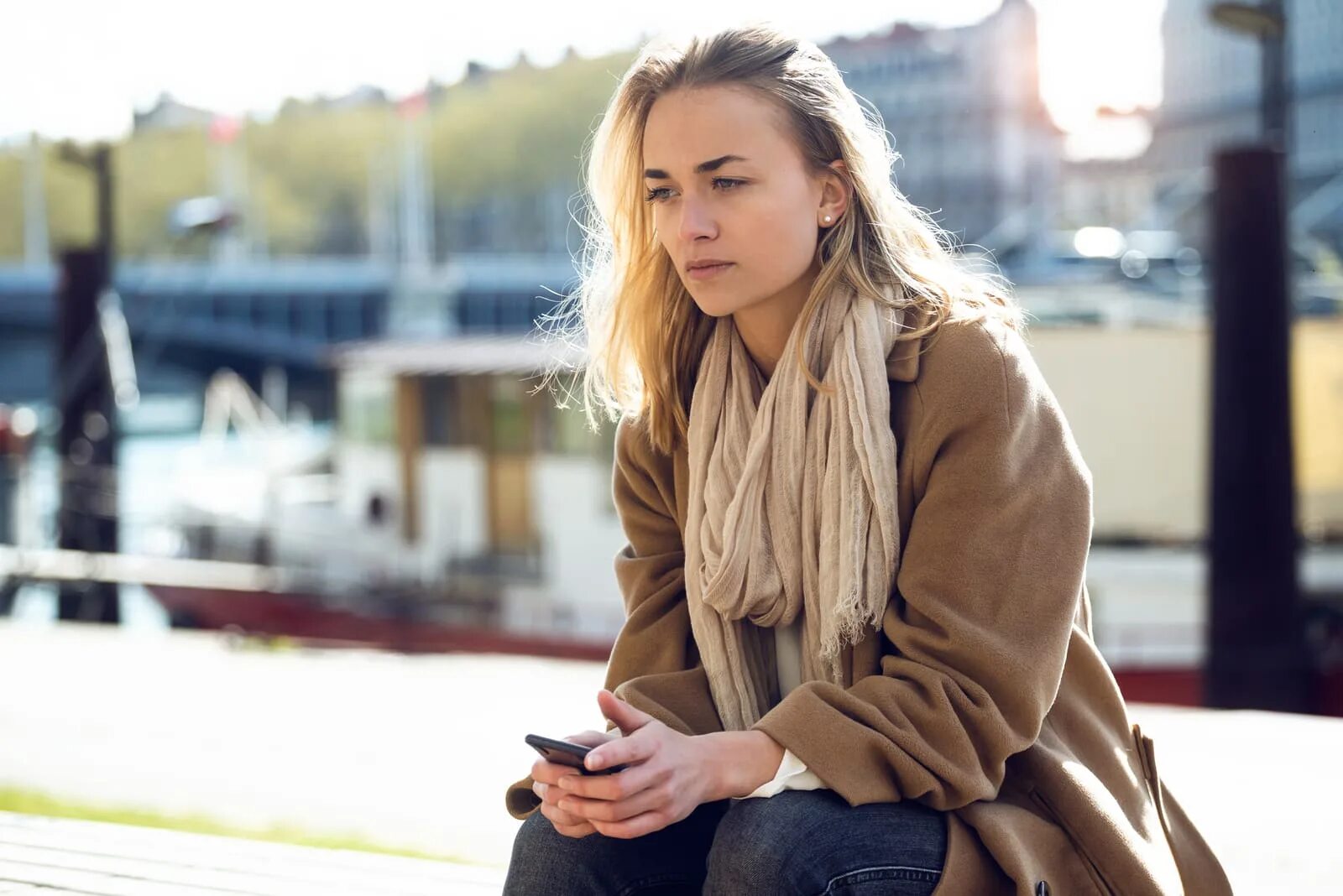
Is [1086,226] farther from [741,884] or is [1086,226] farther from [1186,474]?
[741,884]

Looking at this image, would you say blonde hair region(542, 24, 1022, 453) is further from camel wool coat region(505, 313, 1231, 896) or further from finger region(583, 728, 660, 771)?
finger region(583, 728, 660, 771)

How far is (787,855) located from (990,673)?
241 mm

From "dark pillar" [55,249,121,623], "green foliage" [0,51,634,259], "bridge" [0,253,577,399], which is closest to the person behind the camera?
"dark pillar" [55,249,121,623]

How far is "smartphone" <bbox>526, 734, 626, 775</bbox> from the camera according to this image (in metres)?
1.37

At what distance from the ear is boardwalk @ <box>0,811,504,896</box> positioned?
96 cm

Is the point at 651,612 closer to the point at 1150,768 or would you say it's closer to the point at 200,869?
the point at 1150,768

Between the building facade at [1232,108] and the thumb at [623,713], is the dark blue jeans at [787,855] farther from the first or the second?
the building facade at [1232,108]

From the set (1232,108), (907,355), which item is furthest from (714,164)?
(1232,108)

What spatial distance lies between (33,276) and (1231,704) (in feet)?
95.2

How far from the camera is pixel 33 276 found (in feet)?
102

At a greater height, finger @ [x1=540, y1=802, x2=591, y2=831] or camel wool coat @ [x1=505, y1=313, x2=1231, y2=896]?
camel wool coat @ [x1=505, y1=313, x2=1231, y2=896]

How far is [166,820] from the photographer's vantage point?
3.56 metres

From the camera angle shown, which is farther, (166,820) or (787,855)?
(166,820)

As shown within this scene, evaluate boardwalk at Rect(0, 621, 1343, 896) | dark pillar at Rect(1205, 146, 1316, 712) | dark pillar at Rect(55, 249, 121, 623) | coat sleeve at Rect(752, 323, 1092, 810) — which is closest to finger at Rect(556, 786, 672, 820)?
coat sleeve at Rect(752, 323, 1092, 810)
